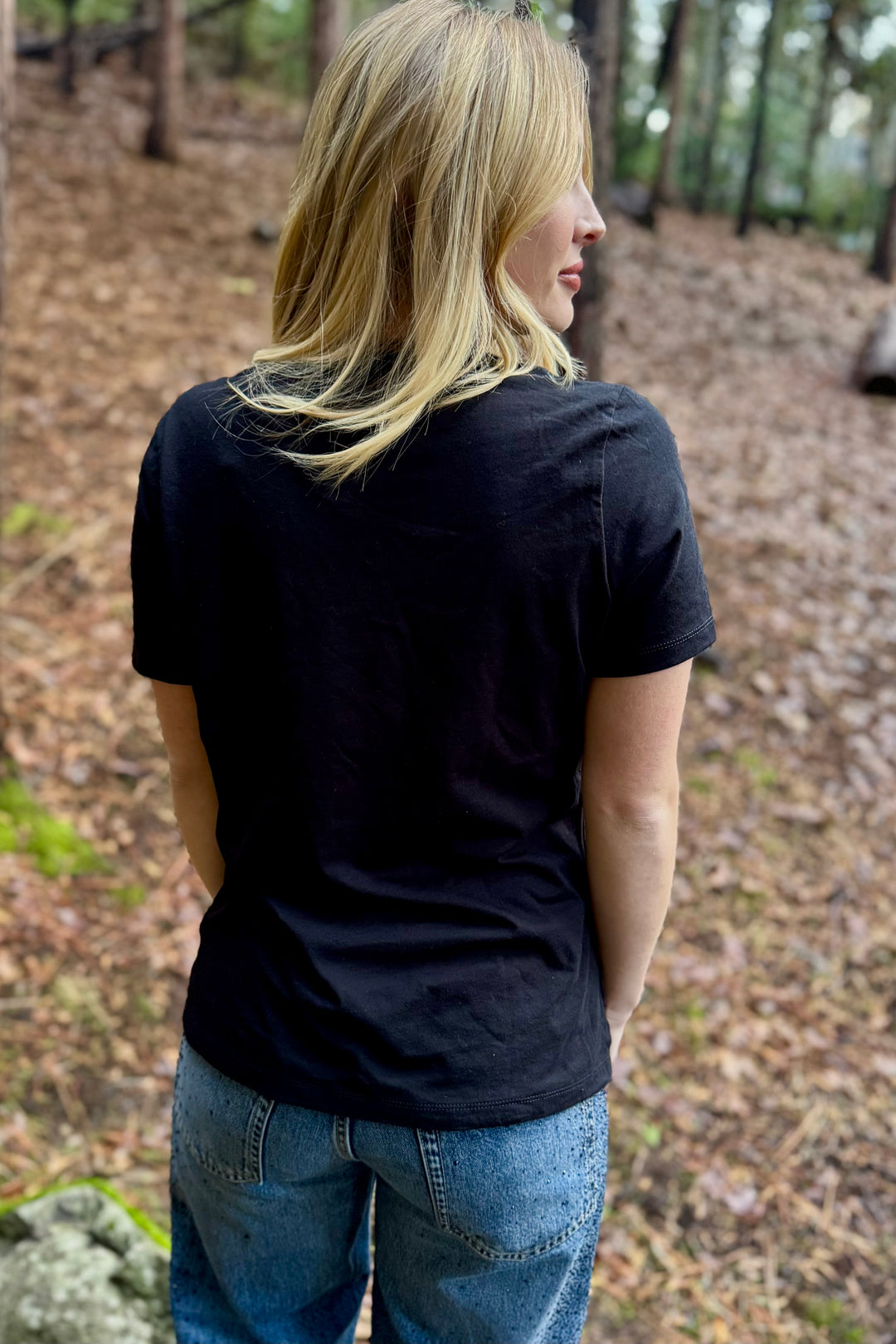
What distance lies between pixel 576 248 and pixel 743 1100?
11.4 feet

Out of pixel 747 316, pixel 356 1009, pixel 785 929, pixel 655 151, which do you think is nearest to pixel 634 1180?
pixel 785 929

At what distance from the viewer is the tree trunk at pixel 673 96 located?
1794 cm

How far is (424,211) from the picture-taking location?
130 cm

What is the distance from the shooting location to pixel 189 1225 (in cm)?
184

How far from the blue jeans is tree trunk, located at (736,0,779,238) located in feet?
72.3

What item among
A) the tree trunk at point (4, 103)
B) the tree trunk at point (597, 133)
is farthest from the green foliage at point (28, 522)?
the tree trunk at point (597, 133)

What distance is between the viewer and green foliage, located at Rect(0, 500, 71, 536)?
5879 mm

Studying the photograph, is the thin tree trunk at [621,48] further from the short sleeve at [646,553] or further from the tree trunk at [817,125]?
the short sleeve at [646,553]

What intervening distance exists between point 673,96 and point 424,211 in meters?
20.7

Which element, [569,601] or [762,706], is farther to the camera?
[762,706]

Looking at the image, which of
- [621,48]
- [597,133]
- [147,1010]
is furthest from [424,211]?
[621,48]

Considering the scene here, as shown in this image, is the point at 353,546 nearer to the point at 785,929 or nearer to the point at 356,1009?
the point at 356,1009

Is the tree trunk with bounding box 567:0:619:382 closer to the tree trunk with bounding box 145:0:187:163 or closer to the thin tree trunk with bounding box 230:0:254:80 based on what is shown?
the tree trunk with bounding box 145:0:187:163

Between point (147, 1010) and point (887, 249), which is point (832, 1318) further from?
point (887, 249)
